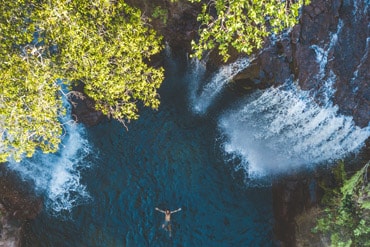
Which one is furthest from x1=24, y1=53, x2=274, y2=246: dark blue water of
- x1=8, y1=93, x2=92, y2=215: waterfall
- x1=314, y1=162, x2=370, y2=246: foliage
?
x1=314, y1=162, x2=370, y2=246: foliage

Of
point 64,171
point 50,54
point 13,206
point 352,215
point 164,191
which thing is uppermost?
point 50,54

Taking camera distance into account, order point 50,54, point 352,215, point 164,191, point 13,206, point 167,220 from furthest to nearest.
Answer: point 164,191 → point 167,220 → point 13,206 → point 352,215 → point 50,54

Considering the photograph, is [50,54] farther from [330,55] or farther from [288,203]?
[288,203]

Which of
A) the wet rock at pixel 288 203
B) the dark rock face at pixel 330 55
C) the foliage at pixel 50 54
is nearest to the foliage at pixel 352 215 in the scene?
the wet rock at pixel 288 203

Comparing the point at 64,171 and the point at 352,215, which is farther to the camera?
the point at 64,171

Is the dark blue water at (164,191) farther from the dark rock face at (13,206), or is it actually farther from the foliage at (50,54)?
the foliage at (50,54)

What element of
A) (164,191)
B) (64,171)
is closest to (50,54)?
(64,171)
